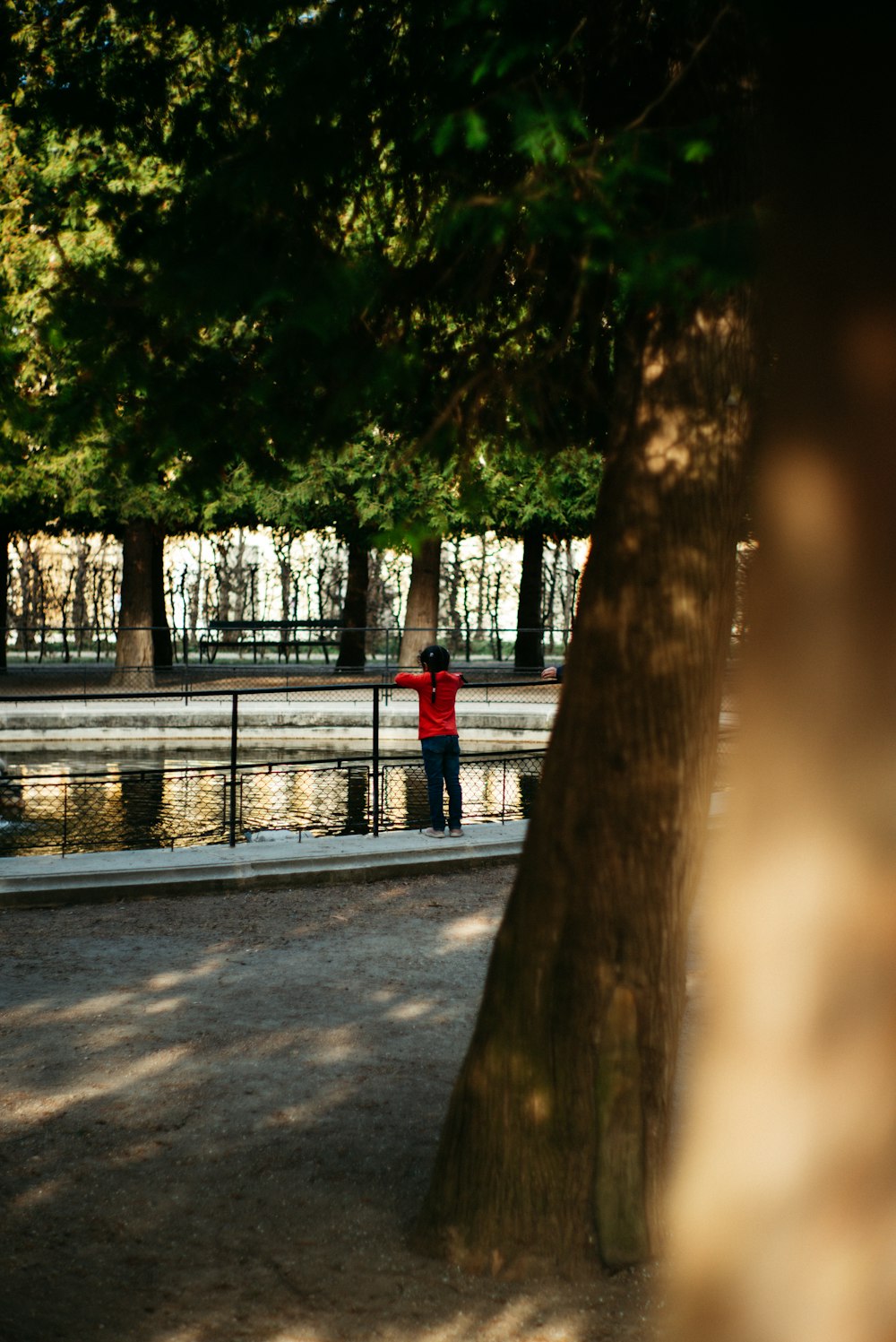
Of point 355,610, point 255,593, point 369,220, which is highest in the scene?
point 369,220

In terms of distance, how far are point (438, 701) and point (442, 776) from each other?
2.06ft

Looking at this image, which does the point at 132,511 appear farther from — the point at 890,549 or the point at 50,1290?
the point at 890,549

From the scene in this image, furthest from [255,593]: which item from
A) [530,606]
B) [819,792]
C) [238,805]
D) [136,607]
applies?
[819,792]

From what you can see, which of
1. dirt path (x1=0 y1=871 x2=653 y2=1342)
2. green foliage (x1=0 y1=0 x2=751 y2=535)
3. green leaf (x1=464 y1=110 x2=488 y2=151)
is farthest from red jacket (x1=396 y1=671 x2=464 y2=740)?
green leaf (x1=464 y1=110 x2=488 y2=151)

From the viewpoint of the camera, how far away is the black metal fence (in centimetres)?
1250

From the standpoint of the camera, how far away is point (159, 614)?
35156 mm

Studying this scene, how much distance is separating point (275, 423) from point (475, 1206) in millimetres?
3167

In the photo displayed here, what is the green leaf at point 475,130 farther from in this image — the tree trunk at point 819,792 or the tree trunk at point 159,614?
the tree trunk at point 159,614

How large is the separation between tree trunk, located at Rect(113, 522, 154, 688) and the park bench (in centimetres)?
304

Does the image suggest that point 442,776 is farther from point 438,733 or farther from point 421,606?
point 421,606

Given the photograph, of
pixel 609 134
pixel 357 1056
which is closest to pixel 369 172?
pixel 609 134

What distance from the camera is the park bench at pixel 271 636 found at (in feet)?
108

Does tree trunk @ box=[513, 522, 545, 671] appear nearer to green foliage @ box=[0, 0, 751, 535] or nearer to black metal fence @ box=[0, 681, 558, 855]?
black metal fence @ box=[0, 681, 558, 855]

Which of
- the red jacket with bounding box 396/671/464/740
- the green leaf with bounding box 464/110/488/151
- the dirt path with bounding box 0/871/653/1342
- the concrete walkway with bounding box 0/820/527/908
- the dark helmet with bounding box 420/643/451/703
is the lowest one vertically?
the dirt path with bounding box 0/871/653/1342
